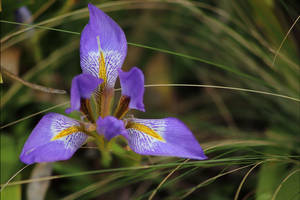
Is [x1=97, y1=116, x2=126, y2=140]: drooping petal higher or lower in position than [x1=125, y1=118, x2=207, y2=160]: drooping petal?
higher

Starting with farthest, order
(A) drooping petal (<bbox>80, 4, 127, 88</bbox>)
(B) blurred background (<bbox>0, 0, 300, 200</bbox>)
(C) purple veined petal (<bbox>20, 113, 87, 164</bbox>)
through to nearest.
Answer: (B) blurred background (<bbox>0, 0, 300, 200</bbox>) → (A) drooping petal (<bbox>80, 4, 127, 88</bbox>) → (C) purple veined petal (<bbox>20, 113, 87, 164</bbox>)

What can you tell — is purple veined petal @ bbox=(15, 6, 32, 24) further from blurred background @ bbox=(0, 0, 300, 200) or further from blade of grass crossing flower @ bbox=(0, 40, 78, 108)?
blade of grass crossing flower @ bbox=(0, 40, 78, 108)

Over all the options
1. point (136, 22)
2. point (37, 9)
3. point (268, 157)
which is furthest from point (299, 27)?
point (37, 9)

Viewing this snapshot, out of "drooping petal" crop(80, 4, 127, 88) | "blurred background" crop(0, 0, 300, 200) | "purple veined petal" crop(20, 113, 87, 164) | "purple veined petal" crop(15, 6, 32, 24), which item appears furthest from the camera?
"purple veined petal" crop(15, 6, 32, 24)

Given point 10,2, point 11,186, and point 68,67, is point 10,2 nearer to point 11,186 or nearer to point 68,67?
point 68,67

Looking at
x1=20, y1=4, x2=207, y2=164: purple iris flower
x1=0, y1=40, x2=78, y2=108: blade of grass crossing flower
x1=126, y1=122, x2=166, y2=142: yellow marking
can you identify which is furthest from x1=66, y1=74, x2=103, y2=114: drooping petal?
x1=0, y1=40, x2=78, y2=108: blade of grass crossing flower

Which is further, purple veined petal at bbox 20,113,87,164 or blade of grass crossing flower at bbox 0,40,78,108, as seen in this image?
blade of grass crossing flower at bbox 0,40,78,108

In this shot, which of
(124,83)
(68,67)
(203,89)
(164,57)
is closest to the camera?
(124,83)

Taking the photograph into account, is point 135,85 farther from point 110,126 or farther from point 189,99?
point 189,99
